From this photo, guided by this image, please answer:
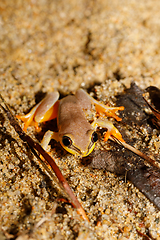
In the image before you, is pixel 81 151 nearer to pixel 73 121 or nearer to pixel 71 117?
pixel 73 121

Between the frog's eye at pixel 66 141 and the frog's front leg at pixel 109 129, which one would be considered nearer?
the frog's eye at pixel 66 141

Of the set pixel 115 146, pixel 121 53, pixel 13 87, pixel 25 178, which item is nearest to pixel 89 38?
pixel 121 53

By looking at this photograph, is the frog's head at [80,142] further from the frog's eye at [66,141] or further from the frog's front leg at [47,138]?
the frog's front leg at [47,138]

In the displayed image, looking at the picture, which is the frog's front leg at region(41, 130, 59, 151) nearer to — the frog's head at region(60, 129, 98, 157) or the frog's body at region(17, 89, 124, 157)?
the frog's body at region(17, 89, 124, 157)

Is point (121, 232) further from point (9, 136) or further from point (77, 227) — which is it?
point (9, 136)

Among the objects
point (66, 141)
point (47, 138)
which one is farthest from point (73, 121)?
point (47, 138)

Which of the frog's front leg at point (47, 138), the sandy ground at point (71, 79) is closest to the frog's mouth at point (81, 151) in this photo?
the sandy ground at point (71, 79)
